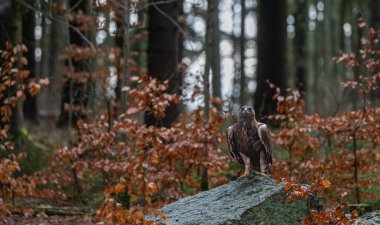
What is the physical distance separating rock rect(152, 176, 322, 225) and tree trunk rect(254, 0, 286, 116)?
10184 millimetres

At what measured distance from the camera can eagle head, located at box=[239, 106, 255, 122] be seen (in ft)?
20.6

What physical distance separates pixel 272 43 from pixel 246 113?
11.2m

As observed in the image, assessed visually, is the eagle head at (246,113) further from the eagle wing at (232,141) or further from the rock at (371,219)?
the rock at (371,219)

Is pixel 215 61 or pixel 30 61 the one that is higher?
pixel 30 61

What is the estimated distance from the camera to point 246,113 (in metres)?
6.27

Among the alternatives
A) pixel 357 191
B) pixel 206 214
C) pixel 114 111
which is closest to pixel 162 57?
pixel 114 111

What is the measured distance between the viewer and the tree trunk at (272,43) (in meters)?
16.8

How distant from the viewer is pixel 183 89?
380 inches

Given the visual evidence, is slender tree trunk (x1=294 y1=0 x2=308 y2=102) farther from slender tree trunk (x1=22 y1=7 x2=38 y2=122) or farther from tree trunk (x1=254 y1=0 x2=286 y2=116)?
slender tree trunk (x1=22 y1=7 x2=38 y2=122)

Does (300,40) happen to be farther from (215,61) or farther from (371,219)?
(371,219)

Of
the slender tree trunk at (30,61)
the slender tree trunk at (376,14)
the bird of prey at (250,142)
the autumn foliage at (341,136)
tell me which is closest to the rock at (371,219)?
the bird of prey at (250,142)

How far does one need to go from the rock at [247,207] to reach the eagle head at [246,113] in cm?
79

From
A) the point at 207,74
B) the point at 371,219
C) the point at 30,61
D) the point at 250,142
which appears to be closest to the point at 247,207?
the point at 250,142

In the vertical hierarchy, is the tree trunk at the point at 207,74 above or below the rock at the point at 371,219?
above
